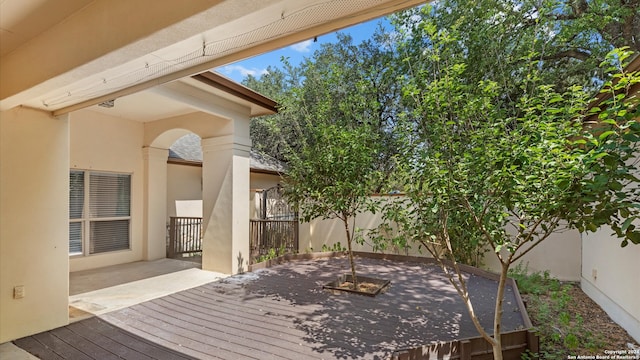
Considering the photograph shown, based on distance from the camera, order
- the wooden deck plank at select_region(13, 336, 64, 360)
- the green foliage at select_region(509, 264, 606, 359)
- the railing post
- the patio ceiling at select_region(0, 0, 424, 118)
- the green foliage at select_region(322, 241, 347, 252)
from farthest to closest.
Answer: the green foliage at select_region(322, 241, 347, 252)
the railing post
the green foliage at select_region(509, 264, 606, 359)
the wooden deck plank at select_region(13, 336, 64, 360)
the patio ceiling at select_region(0, 0, 424, 118)

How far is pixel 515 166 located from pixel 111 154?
25.3ft

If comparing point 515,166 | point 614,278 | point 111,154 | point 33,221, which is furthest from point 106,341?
point 614,278

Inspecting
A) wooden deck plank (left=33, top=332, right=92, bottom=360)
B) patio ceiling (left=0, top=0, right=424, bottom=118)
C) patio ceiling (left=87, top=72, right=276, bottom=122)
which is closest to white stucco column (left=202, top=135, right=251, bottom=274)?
patio ceiling (left=87, top=72, right=276, bottom=122)

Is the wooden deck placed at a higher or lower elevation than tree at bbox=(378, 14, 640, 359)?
lower

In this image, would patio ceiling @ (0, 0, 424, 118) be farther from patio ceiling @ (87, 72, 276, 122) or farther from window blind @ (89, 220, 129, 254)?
window blind @ (89, 220, 129, 254)

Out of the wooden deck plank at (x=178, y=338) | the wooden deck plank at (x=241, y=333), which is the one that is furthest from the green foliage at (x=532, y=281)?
the wooden deck plank at (x=178, y=338)

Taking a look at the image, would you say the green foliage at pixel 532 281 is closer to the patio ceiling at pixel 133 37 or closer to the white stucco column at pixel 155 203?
the patio ceiling at pixel 133 37

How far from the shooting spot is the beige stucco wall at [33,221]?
3.29 metres

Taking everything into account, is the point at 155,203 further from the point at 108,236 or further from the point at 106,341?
the point at 106,341

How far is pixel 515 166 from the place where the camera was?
2107 mm

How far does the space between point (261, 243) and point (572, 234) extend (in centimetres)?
699

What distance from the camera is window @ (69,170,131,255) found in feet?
20.2

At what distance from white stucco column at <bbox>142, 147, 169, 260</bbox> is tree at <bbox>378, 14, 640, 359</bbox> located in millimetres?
6439

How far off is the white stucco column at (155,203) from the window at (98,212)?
389mm
